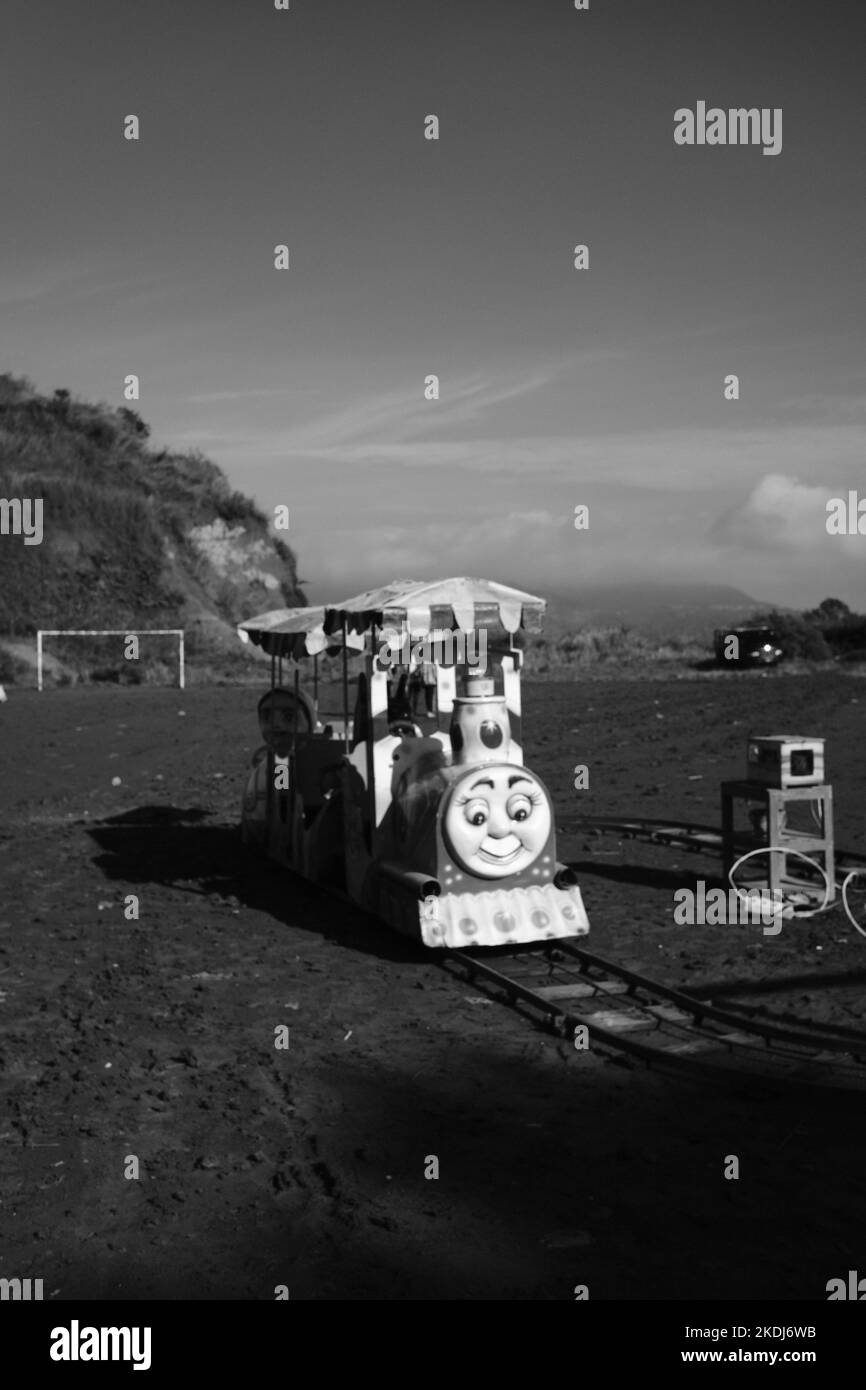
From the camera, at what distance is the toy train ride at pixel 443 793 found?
10.5m

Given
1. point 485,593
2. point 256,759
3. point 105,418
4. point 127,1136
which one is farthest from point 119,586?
point 127,1136

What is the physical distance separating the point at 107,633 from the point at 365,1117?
32578 millimetres

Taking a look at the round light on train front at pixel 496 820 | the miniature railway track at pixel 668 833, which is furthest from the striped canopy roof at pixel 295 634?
the miniature railway track at pixel 668 833

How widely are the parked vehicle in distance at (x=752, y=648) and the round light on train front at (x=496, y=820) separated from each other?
104 feet

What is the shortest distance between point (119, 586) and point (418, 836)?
34.8 m

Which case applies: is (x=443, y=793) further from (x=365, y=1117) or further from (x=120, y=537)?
(x=120, y=537)

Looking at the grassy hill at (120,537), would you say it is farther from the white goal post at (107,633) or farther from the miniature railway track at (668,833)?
the miniature railway track at (668,833)

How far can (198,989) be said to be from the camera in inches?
386

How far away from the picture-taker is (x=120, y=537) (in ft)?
148

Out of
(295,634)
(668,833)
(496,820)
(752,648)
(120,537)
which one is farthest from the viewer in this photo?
(120,537)

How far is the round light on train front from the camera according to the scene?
10422mm

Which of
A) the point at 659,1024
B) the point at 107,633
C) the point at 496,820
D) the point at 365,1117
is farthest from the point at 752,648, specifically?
the point at 365,1117

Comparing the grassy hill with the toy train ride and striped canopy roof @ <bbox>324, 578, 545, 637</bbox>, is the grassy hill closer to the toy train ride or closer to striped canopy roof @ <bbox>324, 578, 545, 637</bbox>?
the toy train ride
